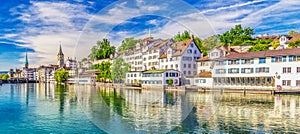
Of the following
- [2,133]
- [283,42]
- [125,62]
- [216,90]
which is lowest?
[2,133]

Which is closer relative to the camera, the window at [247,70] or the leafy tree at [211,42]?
the leafy tree at [211,42]

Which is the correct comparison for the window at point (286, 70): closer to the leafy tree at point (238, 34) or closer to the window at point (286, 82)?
Answer: the window at point (286, 82)

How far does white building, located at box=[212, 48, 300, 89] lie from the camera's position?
25.5 m

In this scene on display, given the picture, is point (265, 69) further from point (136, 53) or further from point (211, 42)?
point (211, 42)

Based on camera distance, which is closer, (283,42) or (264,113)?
(264,113)

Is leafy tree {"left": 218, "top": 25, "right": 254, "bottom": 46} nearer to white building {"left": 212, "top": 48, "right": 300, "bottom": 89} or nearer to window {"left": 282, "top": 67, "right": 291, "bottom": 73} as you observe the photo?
white building {"left": 212, "top": 48, "right": 300, "bottom": 89}

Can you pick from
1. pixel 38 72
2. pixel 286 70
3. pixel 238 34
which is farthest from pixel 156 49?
pixel 38 72

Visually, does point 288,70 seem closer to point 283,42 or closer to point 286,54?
point 286,54

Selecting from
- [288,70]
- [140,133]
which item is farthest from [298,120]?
[288,70]

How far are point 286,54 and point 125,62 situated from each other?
79.9 feet

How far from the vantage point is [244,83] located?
28906mm

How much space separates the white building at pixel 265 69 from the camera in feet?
83.8

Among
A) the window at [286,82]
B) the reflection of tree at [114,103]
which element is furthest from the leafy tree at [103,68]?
the window at [286,82]

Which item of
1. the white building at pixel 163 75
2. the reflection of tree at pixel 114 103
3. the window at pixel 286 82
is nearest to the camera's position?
the reflection of tree at pixel 114 103
